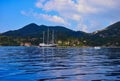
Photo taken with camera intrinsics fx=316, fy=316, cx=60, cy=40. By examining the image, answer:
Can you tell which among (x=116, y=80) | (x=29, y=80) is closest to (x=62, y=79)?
(x=29, y=80)

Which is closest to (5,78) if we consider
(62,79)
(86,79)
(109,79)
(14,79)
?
(14,79)

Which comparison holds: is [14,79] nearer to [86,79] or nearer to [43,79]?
[43,79]

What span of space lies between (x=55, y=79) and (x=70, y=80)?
205 cm

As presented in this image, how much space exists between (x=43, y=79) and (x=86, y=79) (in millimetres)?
5273

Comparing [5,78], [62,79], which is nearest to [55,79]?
[62,79]

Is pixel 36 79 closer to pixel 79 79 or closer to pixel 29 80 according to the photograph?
pixel 29 80

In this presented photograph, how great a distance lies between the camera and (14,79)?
126ft

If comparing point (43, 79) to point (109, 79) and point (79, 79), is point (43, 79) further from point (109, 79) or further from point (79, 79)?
point (109, 79)

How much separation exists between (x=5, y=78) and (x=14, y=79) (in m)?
1.54

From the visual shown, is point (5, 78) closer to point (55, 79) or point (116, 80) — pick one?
point (55, 79)

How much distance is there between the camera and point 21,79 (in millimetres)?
38469

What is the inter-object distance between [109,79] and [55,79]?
6.62m

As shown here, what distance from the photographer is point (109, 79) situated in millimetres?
38812

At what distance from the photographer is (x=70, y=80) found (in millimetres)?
37812
